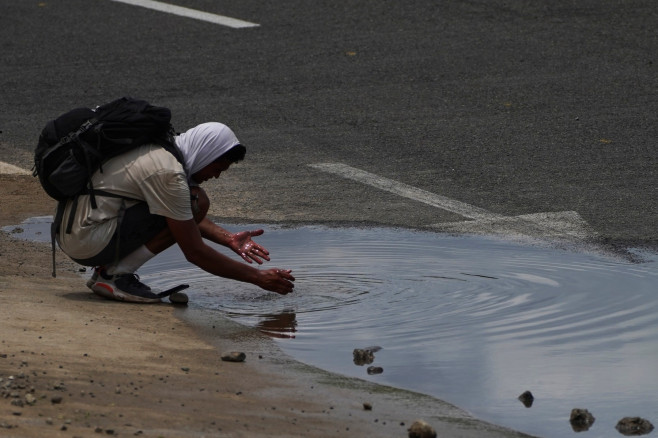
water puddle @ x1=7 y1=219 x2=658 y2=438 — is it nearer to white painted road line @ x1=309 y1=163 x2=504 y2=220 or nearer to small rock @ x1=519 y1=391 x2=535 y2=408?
small rock @ x1=519 y1=391 x2=535 y2=408

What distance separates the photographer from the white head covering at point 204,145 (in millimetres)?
6301

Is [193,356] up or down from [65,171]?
down

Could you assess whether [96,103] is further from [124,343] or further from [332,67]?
[124,343]

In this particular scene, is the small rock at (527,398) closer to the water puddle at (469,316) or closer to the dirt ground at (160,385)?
the water puddle at (469,316)

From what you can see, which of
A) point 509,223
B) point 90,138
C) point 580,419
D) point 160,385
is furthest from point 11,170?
point 580,419

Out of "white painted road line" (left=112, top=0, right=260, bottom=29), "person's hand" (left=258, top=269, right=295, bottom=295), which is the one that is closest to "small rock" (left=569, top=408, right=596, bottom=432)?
"person's hand" (left=258, top=269, right=295, bottom=295)

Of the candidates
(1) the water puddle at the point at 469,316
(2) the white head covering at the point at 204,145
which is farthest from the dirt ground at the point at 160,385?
(2) the white head covering at the point at 204,145

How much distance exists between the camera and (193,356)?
17.8 ft

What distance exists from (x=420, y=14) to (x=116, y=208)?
27.2 ft

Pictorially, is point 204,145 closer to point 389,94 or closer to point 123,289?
A: point 123,289

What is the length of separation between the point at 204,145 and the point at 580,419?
238cm

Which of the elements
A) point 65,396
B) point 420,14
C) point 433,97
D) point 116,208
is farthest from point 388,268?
point 420,14

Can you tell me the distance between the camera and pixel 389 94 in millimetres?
11273

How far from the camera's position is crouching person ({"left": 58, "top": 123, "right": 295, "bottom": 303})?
6.14 metres
